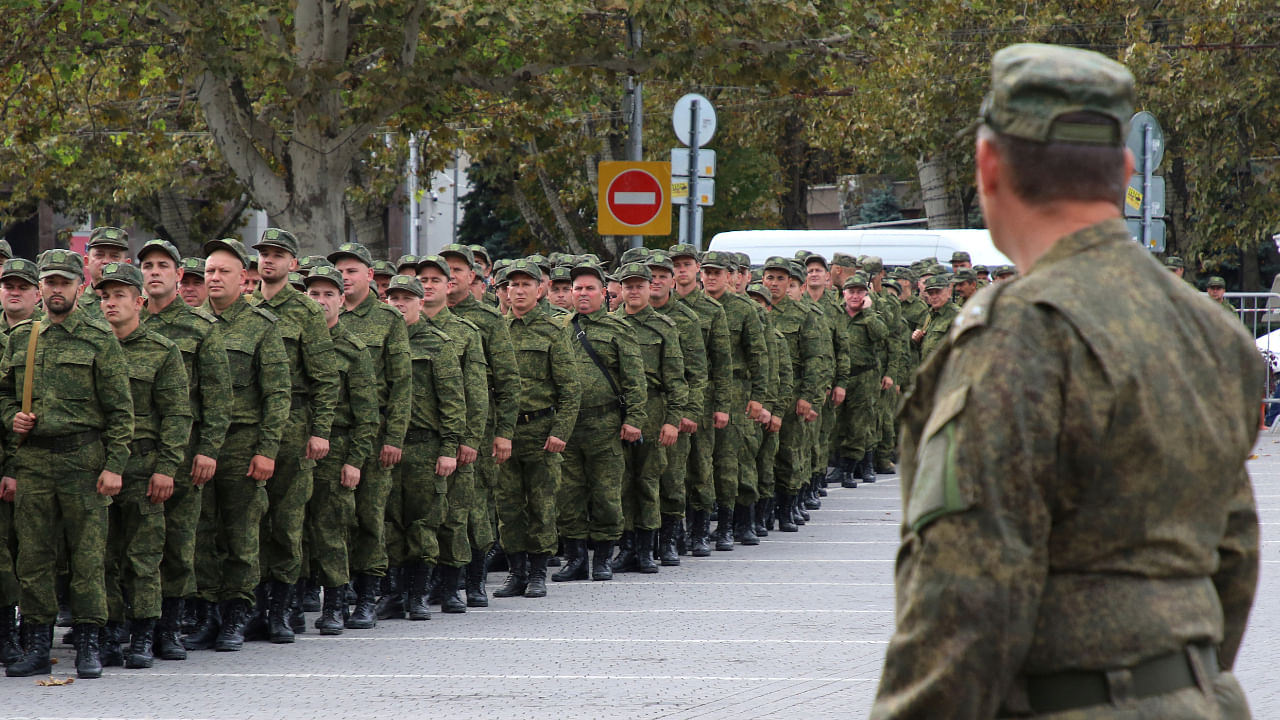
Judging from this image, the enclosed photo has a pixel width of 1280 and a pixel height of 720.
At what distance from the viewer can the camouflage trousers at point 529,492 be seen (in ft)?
36.8

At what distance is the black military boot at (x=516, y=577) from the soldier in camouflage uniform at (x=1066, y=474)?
879 cm

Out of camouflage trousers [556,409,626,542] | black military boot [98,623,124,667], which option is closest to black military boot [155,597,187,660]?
black military boot [98,623,124,667]

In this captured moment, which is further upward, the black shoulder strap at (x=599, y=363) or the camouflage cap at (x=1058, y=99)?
the camouflage cap at (x=1058, y=99)

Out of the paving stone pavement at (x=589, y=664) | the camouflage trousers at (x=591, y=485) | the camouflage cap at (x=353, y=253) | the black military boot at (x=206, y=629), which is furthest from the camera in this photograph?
the camouflage trousers at (x=591, y=485)

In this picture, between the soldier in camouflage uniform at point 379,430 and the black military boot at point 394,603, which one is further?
the black military boot at point 394,603

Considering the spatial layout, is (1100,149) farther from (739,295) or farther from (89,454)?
(739,295)

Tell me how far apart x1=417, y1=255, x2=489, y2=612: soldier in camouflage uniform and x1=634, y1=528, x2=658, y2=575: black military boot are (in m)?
1.97

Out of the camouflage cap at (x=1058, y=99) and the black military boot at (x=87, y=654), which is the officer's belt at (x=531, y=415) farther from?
the camouflage cap at (x=1058, y=99)

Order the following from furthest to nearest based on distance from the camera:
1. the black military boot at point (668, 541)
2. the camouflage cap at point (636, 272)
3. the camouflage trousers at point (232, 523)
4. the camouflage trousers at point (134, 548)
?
1. the black military boot at point (668, 541)
2. the camouflage cap at point (636, 272)
3. the camouflage trousers at point (232, 523)
4. the camouflage trousers at point (134, 548)

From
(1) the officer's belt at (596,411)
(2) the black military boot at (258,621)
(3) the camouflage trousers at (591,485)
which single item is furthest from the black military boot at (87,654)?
(1) the officer's belt at (596,411)

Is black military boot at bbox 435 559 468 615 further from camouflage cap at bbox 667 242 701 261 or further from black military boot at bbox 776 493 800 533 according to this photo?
black military boot at bbox 776 493 800 533

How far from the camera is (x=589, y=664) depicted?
28.3ft

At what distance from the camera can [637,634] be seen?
959 centimetres

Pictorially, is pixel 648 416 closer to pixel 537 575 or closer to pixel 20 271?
pixel 537 575
